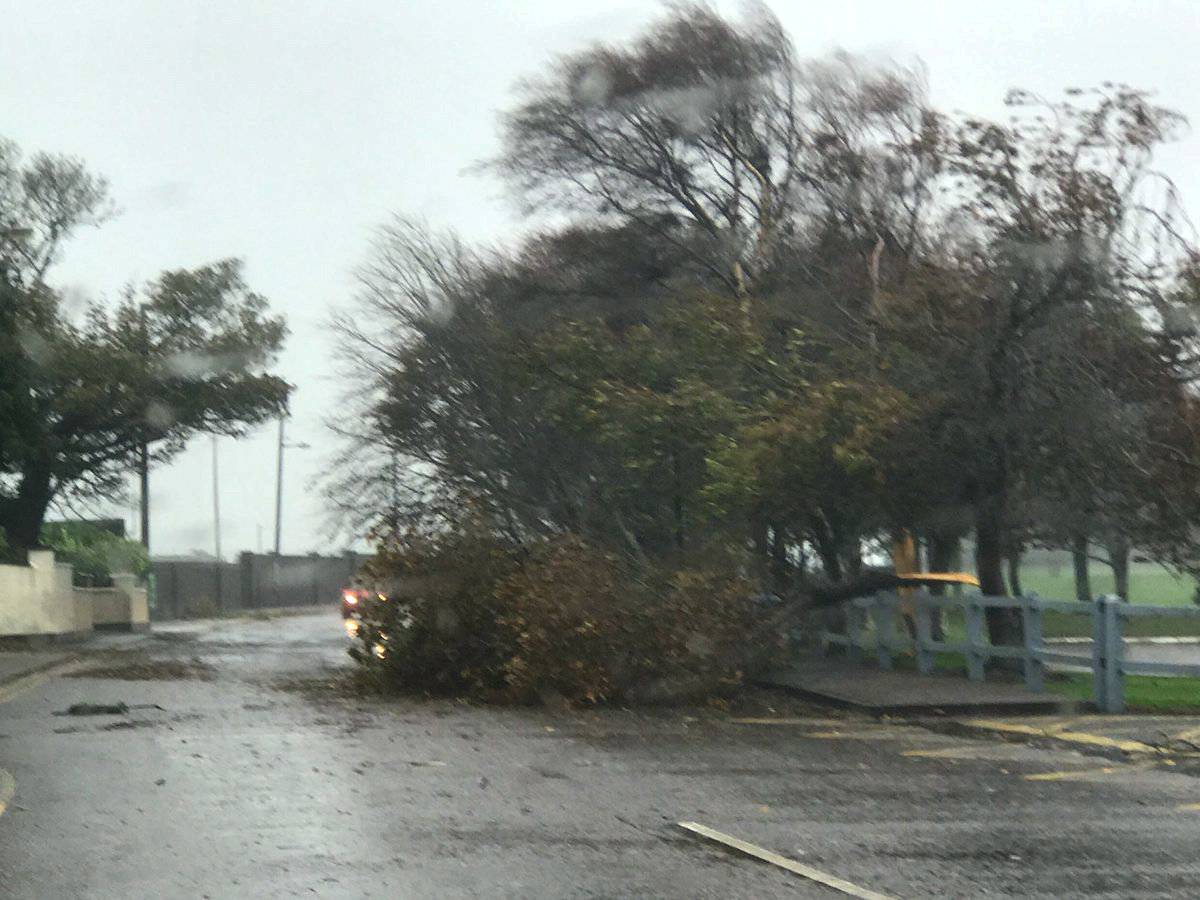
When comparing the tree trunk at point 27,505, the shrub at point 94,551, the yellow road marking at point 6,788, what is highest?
the tree trunk at point 27,505

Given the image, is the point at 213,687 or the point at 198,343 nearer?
the point at 213,687

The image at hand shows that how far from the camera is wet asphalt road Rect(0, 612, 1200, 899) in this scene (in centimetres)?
808

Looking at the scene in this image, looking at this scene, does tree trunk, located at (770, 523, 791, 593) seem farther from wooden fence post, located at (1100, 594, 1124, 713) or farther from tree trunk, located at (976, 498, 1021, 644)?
wooden fence post, located at (1100, 594, 1124, 713)

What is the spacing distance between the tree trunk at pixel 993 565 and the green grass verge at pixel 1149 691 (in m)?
0.81

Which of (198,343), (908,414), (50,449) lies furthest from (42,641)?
(908,414)

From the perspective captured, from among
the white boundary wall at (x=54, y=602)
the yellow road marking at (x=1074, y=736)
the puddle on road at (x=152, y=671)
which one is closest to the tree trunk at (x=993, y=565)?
the yellow road marking at (x=1074, y=736)

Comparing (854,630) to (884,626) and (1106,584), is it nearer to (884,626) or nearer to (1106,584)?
(884,626)

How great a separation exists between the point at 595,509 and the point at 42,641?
1358cm

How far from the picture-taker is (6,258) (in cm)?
3572

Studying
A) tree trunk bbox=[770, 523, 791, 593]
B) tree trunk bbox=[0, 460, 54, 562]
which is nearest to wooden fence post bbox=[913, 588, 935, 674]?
tree trunk bbox=[770, 523, 791, 593]

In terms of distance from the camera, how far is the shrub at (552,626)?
61.9ft

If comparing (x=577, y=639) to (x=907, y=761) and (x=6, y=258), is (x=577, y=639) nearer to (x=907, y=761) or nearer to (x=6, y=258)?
(x=907, y=761)

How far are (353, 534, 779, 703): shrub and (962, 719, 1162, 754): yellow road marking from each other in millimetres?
3524

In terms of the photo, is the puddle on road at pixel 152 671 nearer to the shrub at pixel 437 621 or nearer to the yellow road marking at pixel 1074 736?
the shrub at pixel 437 621
